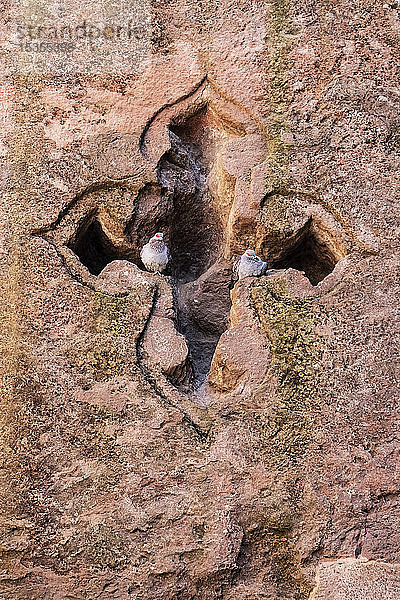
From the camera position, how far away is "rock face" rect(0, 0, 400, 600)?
143 inches

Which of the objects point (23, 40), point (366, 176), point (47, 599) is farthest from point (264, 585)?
point (23, 40)

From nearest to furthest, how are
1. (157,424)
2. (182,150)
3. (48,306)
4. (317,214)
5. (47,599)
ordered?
(47,599), (157,424), (48,306), (317,214), (182,150)

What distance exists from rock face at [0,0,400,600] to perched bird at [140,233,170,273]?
0.09 meters

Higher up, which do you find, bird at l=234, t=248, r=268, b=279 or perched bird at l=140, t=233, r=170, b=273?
bird at l=234, t=248, r=268, b=279

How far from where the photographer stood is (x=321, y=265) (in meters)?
4.81

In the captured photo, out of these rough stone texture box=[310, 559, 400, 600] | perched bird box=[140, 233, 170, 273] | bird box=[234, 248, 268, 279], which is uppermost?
bird box=[234, 248, 268, 279]

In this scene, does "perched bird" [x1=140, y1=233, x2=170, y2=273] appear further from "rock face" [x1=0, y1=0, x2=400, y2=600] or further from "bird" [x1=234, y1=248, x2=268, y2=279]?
"bird" [x1=234, y1=248, x2=268, y2=279]

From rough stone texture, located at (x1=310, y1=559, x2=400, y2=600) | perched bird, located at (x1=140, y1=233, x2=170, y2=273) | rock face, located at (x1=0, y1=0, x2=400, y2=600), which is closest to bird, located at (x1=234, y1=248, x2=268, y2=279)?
rock face, located at (x1=0, y1=0, x2=400, y2=600)

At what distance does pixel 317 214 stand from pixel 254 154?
58 cm

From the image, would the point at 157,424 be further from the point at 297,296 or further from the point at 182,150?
the point at 182,150

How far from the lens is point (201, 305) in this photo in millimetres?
4828

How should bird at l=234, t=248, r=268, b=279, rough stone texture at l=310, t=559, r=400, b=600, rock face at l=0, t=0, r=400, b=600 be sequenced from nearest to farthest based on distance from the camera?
Answer: 1. rough stone texture at l=310, t=559, r=400, b=600
2. rock face at l=0, t=0, r=400, b=600
3. bird at l=234, t=248, r=268, b=279

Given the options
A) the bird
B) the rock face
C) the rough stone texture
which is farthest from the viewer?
the bird

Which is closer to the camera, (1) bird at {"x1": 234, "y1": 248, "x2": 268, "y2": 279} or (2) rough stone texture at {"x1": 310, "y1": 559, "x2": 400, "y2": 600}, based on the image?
(2) rough stone texture at {"x1": 310, "y1": 559, "x2": 400, "y2": 600}
